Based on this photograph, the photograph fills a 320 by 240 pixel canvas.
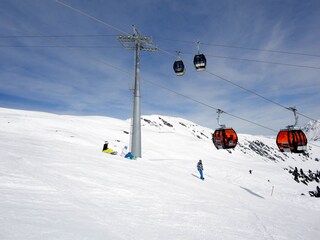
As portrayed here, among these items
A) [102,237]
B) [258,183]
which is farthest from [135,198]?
[258,183]

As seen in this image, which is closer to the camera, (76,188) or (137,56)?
(76,188)

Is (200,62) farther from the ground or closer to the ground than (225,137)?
farther from the ground

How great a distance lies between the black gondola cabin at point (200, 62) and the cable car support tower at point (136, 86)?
5016 mm

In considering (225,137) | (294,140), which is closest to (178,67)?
(225,137)

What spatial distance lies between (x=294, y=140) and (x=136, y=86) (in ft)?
37.3

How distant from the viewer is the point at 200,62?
14.7 metres

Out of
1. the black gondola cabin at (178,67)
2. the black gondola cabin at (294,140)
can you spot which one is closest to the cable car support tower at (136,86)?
the black gondola cabin at (178,67)

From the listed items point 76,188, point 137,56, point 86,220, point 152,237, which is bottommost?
point 152,237

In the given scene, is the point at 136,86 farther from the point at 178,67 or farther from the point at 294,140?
the point at 294,140

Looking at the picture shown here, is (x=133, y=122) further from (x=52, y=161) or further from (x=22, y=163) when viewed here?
(x=22, y=163)

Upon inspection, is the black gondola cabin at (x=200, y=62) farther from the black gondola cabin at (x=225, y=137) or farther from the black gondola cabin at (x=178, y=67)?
the black gondola cabin at (x=225, y=137)

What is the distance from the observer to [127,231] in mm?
4402

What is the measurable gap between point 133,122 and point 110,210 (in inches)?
477

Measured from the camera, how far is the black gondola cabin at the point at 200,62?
14.7m
